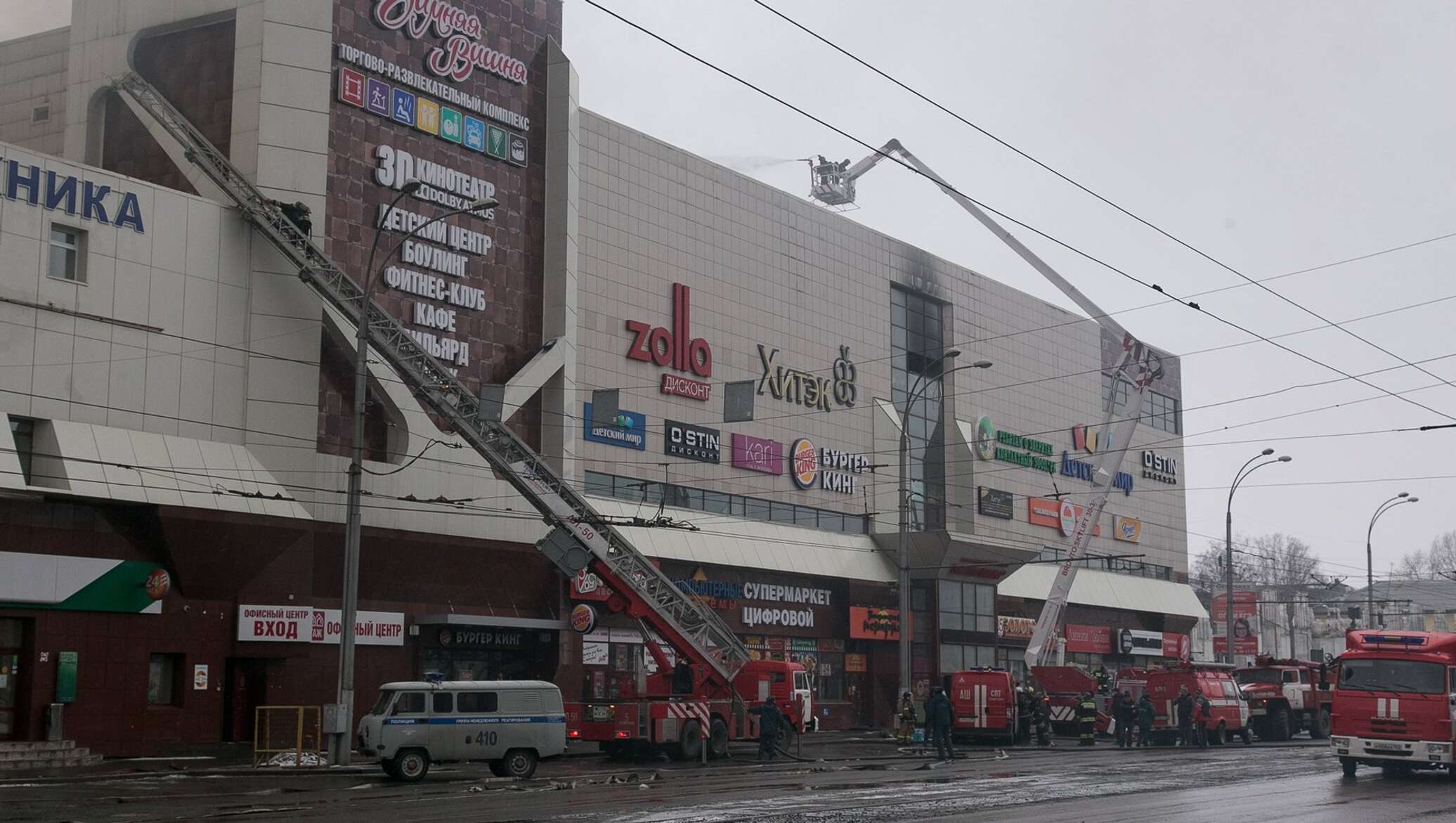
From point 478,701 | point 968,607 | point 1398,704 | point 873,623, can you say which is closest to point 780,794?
point 478,701

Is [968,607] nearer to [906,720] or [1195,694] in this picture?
[1195,694]

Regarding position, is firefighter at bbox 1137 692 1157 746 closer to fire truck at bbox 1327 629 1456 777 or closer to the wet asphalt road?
the wet asphalt road

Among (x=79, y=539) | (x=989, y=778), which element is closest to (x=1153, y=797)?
(x=989, y=778)

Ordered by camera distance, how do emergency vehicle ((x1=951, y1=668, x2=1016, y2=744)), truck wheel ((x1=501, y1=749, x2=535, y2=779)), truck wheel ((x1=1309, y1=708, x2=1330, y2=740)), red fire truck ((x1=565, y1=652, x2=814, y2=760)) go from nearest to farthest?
truck wheel ((x1=501, y1=749, x2=535, y2=779))
red fire truck ((x1=565, y1=652, x2=814, y2=760))
emergency vehicle ((x1=951, y1=668, x2=1016, y2=744))
truck wheel ((x1=1309, y1=708, x2=1330, y2=740))

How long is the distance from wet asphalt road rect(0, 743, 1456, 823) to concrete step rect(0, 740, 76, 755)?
164 inches

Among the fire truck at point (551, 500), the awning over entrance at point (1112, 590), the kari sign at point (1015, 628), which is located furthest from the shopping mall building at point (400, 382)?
the awning over entrance at point (1112, 590)

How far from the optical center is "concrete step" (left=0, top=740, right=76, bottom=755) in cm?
3056

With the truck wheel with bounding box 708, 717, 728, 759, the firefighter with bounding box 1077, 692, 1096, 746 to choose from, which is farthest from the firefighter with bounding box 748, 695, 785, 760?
the firefighter with bounding box 1077, 692, 1096, 746

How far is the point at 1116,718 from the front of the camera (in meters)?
46.0

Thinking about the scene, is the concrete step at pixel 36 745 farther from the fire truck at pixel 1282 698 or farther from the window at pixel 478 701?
the fire truck at pixel 1282 698

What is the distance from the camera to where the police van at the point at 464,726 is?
26938mm

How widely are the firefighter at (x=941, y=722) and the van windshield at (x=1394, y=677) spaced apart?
1031 cm

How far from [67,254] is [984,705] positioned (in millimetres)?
28524

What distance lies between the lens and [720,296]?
54.7m
